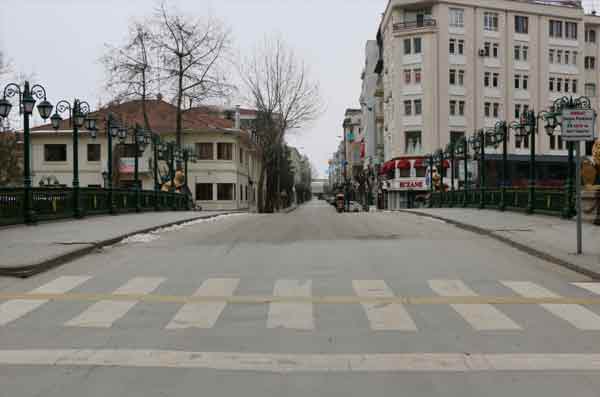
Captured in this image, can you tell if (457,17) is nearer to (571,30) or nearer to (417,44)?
(417,44)

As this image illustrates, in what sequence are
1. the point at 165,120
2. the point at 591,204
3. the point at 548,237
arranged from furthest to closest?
the point at 165,120 < the point at 591,204 < the point at 548,237

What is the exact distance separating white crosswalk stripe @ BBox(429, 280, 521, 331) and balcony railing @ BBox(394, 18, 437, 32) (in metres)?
58.0

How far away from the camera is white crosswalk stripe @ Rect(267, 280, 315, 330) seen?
7.11m

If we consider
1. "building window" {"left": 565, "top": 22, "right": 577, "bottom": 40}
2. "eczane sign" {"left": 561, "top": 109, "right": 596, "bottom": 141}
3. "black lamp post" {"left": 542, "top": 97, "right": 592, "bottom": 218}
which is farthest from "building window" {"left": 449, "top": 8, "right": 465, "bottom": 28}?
"eczane sign" {"left": 561, "top": 109, "right": 596, "bottom": 141}

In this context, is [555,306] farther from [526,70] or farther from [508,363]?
[526,70]

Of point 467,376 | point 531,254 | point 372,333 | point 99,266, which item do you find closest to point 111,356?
point 372,333

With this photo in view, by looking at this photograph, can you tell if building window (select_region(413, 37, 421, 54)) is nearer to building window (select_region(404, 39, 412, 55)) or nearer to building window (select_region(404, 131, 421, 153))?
building window (select_region(404, 39, 412, 55))

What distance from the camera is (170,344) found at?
20.6ft

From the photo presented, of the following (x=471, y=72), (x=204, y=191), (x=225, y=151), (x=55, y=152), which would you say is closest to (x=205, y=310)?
(x=204, y=191)

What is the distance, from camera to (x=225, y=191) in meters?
61.6

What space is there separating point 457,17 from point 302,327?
204ft

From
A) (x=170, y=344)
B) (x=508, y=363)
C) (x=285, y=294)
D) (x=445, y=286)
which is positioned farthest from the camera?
(x=445, y=286)

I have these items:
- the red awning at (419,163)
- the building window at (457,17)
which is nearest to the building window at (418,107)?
the red awning at (419,163)

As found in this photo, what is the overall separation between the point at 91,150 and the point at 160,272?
54603 mm
